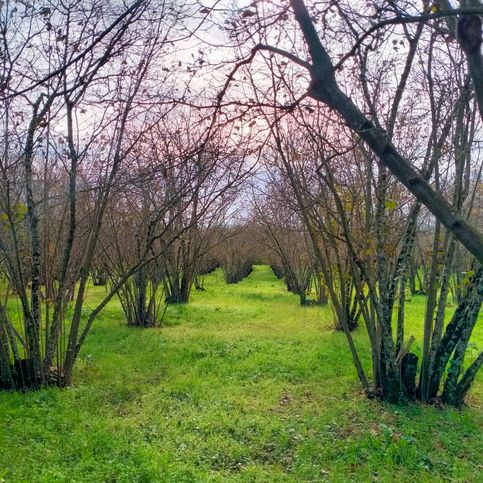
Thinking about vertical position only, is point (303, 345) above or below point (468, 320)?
below

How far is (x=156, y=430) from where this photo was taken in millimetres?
5449

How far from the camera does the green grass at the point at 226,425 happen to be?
14.9 feet

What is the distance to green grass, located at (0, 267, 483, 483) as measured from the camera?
453 centimetres

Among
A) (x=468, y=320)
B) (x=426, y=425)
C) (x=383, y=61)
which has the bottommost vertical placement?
(x=426, y=425)

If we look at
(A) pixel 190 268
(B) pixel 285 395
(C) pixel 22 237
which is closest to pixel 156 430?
(B) pixel 285 395

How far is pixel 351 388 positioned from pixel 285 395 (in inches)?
45.3

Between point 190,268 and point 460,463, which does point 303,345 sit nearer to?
point 460,463

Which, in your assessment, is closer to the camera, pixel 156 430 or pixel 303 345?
pixel 156 430

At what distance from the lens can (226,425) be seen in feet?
18.4

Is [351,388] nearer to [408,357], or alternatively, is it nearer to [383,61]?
[408,357]

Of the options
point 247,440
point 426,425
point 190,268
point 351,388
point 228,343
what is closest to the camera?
point 247,440

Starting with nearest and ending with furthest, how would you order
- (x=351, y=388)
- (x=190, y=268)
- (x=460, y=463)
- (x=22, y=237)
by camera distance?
(x=460, y=463) < (x=351, y=388) < (x=22, y=237) < (x=190, y=268)

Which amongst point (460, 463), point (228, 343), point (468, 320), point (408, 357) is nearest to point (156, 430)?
point (460, 463)

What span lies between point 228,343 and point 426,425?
17.4 feet
